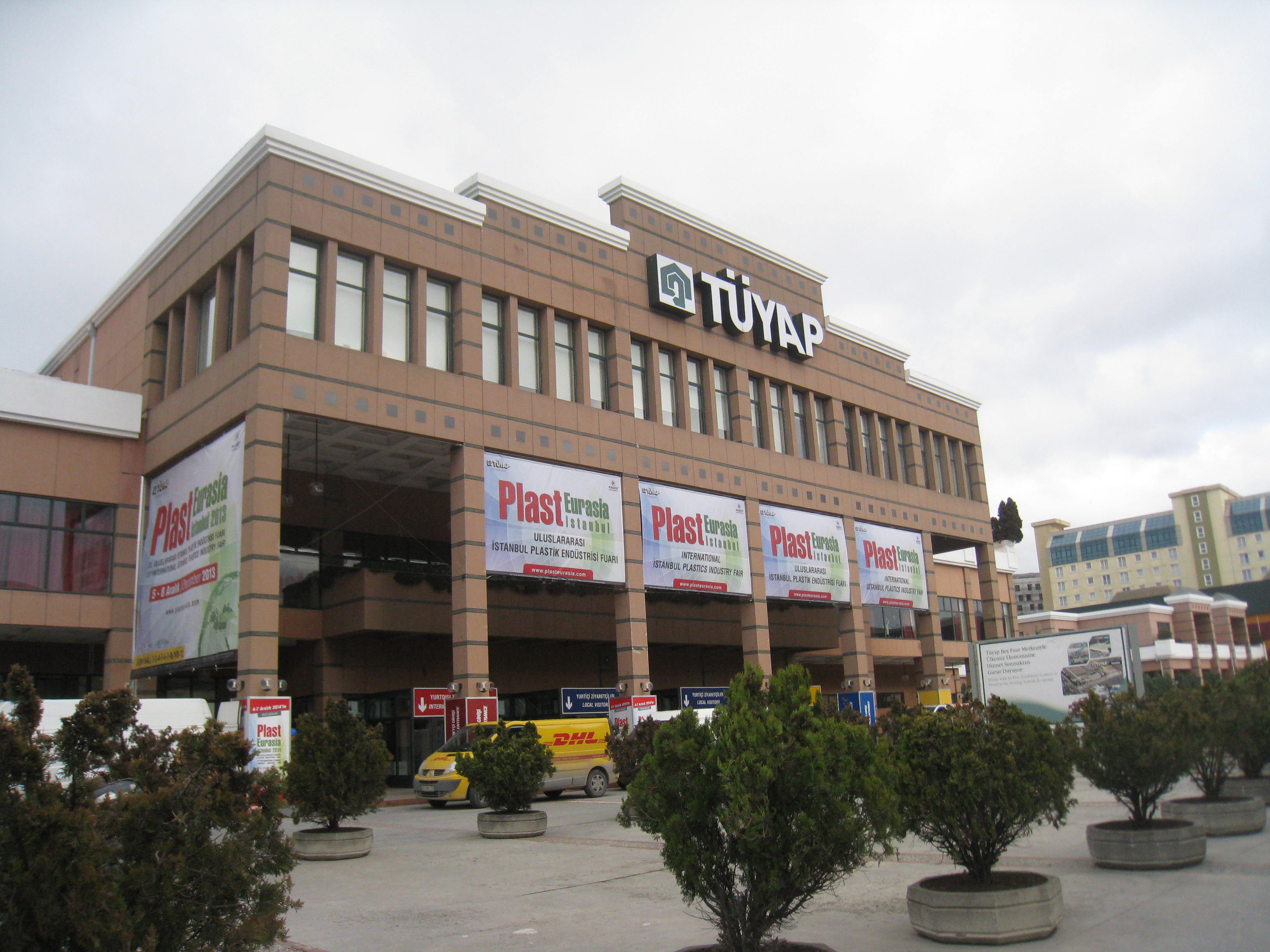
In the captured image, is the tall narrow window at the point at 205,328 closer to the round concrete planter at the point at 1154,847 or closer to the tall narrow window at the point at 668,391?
the tall narrow window at the point at 668,391

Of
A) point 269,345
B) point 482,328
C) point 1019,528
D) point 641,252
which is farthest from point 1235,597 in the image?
point 269,345

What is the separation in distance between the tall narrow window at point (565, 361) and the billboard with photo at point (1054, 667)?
15658mm

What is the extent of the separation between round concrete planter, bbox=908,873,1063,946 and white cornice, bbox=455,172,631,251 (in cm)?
2761

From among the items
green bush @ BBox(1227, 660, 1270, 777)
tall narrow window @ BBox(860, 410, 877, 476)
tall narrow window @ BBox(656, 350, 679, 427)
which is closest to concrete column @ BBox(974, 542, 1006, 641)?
tall narrow window @ BBox(860, 410, 877, 476)

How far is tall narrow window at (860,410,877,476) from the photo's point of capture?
1800 inches

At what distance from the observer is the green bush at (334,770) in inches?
611

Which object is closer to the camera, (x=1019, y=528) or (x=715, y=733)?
(x=715, y=733)

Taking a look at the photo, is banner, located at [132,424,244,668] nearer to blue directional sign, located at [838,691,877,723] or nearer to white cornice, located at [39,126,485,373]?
white cornice, located at [39,126,485,373]

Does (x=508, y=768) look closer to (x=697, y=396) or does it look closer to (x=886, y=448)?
(x=697, y=396)

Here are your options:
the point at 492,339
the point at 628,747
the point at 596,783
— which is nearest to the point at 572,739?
the point at 596,783

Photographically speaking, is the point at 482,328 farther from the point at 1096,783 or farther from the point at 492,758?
the point at 1096,783

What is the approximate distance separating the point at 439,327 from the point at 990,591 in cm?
3496

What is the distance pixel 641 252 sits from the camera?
36.3m

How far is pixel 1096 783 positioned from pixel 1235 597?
118 metres
